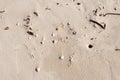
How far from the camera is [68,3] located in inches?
178

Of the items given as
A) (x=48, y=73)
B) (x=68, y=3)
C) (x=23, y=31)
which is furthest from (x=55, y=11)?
(x=48, y=73)

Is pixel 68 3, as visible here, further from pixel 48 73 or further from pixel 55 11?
pixel 48 73

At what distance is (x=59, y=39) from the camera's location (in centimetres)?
426

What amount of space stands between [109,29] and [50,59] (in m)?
0.92

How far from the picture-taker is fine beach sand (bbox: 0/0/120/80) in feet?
13.2

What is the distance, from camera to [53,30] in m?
4.32

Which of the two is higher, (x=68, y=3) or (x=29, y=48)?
(x=68, y=3)

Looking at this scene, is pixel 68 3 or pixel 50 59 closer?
pixel 50 59

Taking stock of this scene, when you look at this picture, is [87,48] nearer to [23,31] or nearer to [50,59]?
[50,59]

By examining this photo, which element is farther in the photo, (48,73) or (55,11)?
(55,11)

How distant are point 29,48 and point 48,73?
16.8 inches

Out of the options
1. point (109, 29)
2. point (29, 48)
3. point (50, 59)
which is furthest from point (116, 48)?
point (29, 48)

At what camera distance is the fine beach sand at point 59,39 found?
403 centimetres

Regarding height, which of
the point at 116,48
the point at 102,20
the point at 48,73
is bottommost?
the point at 48,73
